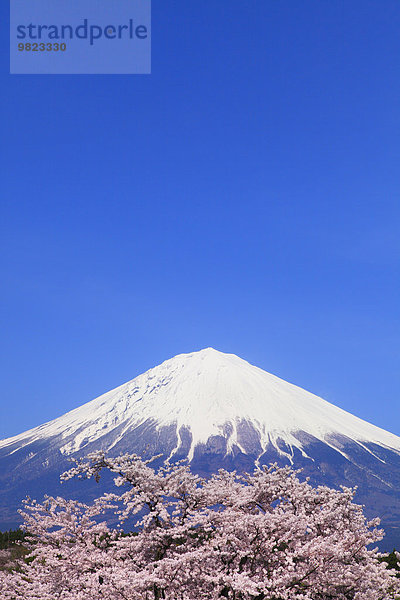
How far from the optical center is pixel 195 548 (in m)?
12.7

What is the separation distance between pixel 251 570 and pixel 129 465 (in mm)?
3999

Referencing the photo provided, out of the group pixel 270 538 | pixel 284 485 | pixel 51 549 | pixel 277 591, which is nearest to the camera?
pixel 277 591

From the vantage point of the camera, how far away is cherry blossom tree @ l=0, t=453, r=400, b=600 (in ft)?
40.1

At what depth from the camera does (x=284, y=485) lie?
15.1 meters

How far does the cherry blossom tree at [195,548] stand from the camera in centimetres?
1223

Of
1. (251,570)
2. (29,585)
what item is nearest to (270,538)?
(251,570)

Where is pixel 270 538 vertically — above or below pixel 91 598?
above

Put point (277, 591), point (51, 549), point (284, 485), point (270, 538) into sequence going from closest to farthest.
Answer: point (277, 591), point (270, 538), point (51, 549), point (284, 485)

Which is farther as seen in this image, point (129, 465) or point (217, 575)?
point (129, 465)

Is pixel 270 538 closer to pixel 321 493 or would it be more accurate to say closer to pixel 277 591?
pixel 277 591

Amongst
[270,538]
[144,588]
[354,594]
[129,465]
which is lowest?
[354,594]

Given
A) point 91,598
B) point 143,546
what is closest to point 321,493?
point 143,546

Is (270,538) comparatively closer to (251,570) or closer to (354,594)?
(251,570)

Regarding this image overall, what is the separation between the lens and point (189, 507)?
43.3ft
